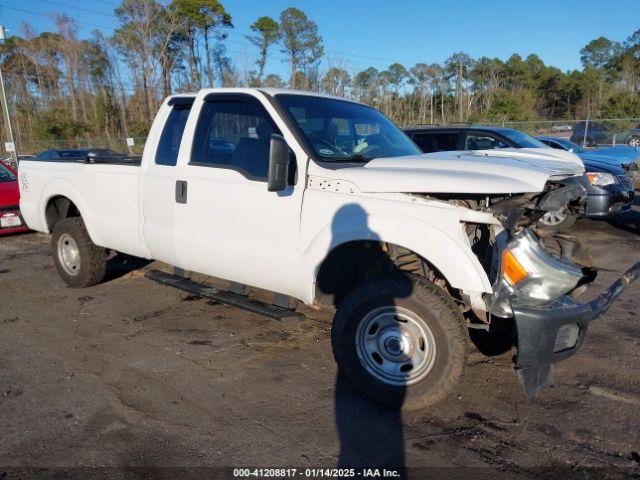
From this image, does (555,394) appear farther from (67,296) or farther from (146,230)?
(67,296)

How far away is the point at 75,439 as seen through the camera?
3076 mm

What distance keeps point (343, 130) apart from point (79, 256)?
3.47 metres

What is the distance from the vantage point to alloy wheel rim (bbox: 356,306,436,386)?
10.7ft

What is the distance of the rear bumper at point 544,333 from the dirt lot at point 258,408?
368mm

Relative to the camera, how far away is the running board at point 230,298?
3.89 metres

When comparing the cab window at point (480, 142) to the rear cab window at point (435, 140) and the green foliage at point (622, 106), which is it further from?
the green foliage at point (622, 106)

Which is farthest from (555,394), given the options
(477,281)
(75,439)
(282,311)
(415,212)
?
(75,439)

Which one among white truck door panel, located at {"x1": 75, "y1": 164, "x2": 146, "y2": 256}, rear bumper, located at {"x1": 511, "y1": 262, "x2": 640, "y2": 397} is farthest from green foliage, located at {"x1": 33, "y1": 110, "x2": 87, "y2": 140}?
rear bumper, located at {"x1": 511, "y1": 262, "x2": 640, "y2": 397}

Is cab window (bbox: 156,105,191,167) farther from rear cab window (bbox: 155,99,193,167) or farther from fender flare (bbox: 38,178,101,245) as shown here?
fender flare (bbox: 38,178,101,245)

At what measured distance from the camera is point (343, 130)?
428 cm

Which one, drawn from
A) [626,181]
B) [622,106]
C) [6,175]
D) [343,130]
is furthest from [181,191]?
[622,106]

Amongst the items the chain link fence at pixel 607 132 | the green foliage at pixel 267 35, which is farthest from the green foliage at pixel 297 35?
the chain link fence at pixel 607 132

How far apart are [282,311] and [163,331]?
1473 millimetres

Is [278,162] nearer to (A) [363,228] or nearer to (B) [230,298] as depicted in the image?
(A) [363,228]
